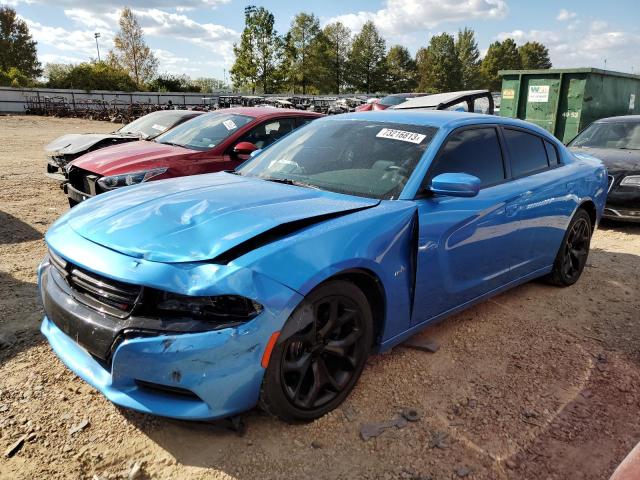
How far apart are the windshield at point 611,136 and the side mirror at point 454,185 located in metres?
6.07

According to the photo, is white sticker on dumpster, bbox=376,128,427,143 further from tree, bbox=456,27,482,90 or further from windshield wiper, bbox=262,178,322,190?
tree, bbox=456,27,482,90

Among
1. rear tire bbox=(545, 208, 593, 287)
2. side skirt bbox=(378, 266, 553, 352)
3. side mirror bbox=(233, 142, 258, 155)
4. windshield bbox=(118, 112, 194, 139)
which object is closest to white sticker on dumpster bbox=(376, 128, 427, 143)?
side skirt bbox=(378, 266, 553, 352)

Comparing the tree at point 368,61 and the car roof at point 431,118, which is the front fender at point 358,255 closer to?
the car roof at point 431,118

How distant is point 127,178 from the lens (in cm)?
548

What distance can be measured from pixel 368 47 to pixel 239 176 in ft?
261

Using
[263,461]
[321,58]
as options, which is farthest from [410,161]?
[321,58]

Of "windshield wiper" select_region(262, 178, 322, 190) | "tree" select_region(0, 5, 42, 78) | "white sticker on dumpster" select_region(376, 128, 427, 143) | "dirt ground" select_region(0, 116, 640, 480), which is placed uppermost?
"tree" select_region(0, 5, 42, 78)

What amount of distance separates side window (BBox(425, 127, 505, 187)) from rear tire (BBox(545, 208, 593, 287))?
1.29m

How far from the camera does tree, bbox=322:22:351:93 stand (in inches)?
2923

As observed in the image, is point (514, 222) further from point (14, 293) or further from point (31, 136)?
point (31, 136)

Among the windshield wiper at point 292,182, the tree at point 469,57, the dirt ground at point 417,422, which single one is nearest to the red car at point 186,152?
the dirt ground at point 417,422

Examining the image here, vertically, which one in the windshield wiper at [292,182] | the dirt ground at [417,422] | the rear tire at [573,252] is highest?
the windshield wiper at [292,182]

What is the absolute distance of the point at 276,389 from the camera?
238 centimetres

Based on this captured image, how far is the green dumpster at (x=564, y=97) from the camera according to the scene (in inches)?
463
